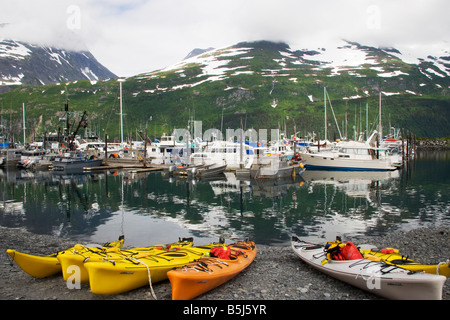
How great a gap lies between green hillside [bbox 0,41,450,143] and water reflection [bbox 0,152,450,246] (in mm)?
81545

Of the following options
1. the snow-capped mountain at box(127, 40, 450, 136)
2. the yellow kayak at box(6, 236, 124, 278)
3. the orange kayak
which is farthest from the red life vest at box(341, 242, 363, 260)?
the snow-capped mountain at box(127, 40, 450, 136)

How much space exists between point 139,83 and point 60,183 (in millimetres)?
141451

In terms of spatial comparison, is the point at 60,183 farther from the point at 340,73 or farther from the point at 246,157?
the point at 340,73

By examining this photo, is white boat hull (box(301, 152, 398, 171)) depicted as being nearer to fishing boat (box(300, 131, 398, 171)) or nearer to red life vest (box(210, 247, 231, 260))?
fishing boat (box(300, 131, 398, 171))

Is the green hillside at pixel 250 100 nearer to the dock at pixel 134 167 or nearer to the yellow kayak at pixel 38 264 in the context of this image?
the dock at pixel 134 167

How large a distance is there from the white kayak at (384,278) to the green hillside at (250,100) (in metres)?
108

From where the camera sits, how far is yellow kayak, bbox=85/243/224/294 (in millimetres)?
9391

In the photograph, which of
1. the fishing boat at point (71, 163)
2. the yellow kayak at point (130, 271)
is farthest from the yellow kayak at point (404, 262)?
the fishing boat at point (71, 163)

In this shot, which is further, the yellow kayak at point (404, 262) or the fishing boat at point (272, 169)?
the fishing boat at point (272, 169)

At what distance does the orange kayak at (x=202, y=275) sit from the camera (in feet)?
29.9

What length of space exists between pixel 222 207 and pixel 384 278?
17.9 m

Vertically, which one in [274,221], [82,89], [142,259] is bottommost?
[274,221]

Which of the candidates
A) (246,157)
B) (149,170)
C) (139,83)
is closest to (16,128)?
(139,83)
